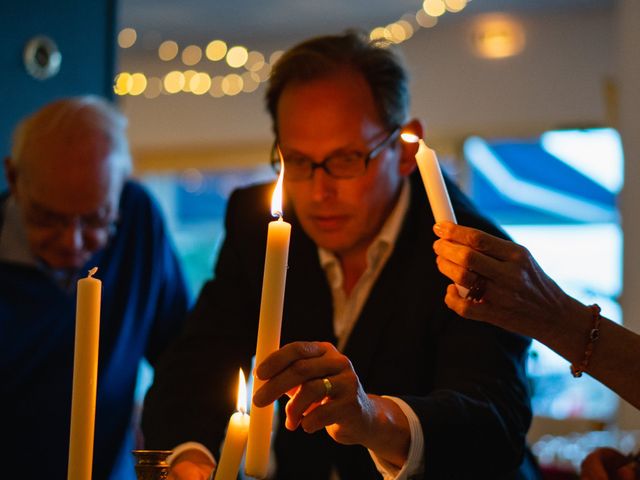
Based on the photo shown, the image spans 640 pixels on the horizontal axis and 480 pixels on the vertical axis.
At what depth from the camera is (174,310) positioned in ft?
6.78

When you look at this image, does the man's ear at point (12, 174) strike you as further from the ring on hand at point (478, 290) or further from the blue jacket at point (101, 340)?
the ring on hand at point (478, 290)

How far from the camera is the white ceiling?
530 cm

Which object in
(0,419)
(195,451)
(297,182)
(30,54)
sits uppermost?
(30,54)

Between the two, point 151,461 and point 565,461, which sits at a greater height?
point 151,461

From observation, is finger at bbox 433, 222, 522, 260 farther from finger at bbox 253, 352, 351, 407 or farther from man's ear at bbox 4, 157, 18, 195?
man's ear at bbox 4, 157, 18, 195

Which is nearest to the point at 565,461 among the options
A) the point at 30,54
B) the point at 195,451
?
the point at 195,451

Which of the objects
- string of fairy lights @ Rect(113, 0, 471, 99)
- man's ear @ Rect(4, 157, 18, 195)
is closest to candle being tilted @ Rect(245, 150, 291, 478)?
man's ear @ Rect(4, 157, 18, 195)

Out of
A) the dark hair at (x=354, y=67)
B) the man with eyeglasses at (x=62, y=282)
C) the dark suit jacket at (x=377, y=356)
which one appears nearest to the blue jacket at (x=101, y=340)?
the man with eyeglasses at (x=62, y=282)

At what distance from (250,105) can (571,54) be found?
220cm

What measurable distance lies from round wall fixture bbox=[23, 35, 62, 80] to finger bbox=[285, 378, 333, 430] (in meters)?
1.74

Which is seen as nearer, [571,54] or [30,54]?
[30,54]

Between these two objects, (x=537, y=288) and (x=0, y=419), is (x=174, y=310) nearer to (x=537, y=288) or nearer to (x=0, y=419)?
(x=0, y=419)

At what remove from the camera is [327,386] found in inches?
31.3

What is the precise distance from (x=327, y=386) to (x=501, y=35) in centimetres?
508
